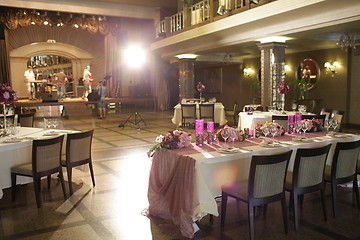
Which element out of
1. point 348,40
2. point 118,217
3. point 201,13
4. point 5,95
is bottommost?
point 118,217

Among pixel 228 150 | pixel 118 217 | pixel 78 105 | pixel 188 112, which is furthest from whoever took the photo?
pixel 78 105

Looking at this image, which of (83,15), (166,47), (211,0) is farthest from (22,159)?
(83,15)

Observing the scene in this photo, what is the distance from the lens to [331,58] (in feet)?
40.2

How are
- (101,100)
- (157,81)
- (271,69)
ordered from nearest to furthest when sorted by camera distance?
(271,69), (101,100), (157,81)

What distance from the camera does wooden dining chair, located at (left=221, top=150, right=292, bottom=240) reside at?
125 inches

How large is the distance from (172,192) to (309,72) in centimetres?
1109

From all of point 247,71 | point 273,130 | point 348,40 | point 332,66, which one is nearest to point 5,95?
point 273,130

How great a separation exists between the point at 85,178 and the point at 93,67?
1598 cm

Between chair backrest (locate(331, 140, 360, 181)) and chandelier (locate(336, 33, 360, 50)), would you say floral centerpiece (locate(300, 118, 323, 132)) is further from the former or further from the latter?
chandelier (locate(336, 33, 360, 50))

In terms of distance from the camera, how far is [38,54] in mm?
19125

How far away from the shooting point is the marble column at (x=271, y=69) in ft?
33.7

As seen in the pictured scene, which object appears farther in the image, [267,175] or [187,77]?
[187,77]

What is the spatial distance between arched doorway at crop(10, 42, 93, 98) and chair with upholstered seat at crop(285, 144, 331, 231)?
17597 millimetres

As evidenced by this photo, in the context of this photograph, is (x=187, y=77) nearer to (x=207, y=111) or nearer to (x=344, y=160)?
(x=207, y=111)
